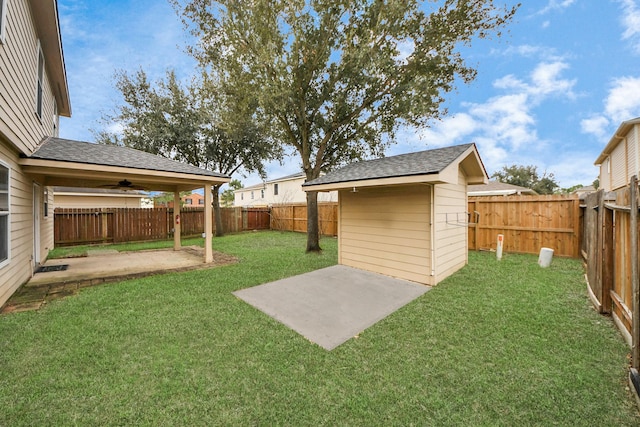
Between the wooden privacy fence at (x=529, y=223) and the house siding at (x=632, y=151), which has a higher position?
the house siding at (x=632, y=151)

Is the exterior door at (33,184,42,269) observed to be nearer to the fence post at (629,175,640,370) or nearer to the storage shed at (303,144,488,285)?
the storage shed at (303,144,488,285)

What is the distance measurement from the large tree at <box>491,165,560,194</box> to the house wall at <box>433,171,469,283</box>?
31.8 meters

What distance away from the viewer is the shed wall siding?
3943mm

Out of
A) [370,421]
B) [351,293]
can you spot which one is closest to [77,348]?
[370,421]

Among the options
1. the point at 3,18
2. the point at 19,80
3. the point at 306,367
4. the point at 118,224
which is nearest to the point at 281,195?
the point at 118,224

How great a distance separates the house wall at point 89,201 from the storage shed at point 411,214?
15026mm

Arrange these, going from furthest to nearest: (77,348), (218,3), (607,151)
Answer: (607,151), (218,3), (77,348)

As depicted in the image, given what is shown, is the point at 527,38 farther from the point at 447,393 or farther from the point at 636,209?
the point at 447,393

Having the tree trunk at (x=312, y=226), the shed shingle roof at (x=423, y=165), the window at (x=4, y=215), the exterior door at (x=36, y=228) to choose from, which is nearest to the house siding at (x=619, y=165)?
the shed shingle roof at (x=423, y=165)

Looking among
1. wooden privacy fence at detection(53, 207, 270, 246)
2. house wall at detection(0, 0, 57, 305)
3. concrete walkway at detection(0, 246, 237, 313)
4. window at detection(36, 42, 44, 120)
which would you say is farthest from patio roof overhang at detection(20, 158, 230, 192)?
wooden privacy fence at detection(53, 207, 270, 246)

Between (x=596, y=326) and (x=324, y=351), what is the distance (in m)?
3.55

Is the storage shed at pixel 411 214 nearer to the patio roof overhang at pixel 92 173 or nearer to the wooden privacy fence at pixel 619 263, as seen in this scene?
the wooden privacy fence at pixel 619 263

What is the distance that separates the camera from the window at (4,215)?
152 inches

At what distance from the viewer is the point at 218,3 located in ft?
25.7
